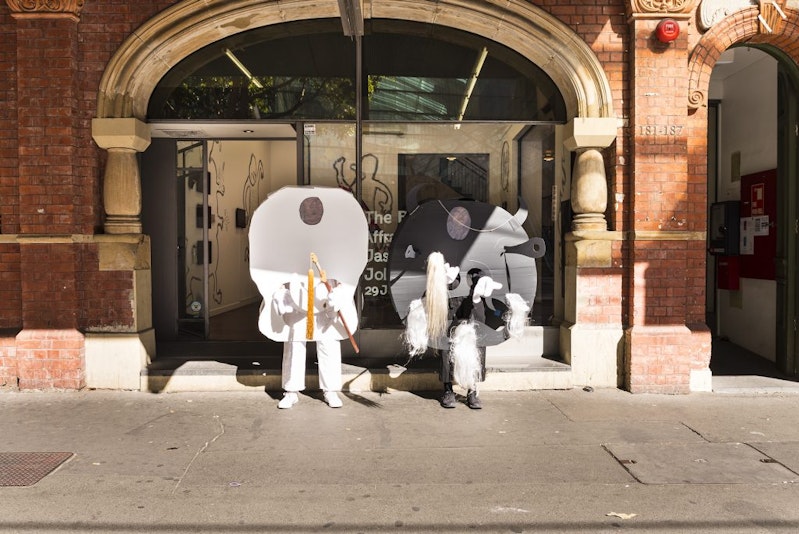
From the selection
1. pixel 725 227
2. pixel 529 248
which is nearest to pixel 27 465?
pixel 529 248

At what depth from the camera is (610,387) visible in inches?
267

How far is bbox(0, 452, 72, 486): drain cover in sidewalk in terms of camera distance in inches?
169

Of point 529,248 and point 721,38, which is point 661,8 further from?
point 529,248

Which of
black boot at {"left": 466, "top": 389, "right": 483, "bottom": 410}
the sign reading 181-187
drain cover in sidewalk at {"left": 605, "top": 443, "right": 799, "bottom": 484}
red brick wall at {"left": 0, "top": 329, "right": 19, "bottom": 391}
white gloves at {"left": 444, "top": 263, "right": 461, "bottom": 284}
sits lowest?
drain cover in sidewalk at {"left": 605, "top": 443, "right": 799, "bottom": 484}

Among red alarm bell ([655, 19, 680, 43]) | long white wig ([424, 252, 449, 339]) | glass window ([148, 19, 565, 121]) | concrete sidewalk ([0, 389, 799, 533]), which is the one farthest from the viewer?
glass window ([148, 19, 565, 121])

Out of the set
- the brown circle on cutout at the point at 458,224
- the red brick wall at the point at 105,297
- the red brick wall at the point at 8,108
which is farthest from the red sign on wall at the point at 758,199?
the red brick wall at the point at 8,108

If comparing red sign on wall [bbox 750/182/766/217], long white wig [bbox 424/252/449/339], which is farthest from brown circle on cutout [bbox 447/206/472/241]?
red sign on wall [bbox 750/182/766/217]

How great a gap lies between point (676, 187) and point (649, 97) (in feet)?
3.12

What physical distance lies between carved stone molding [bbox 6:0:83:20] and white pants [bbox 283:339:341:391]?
3985mm

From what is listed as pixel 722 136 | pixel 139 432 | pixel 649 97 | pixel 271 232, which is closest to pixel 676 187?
pixel 649 97

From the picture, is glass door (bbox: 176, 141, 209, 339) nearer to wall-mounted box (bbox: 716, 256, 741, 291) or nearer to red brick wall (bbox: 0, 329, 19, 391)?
red brick wall (bbox: 0, 329, 19, 391)

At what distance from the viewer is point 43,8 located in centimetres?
647

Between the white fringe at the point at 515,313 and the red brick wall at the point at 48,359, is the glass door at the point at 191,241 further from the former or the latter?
the white fringe at the point at 515,313

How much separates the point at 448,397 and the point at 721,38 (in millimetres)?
4575
